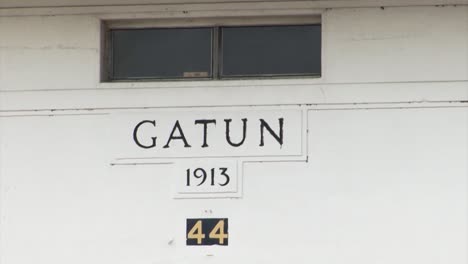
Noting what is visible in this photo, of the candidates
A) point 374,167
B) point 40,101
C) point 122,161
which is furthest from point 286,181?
point 40,101

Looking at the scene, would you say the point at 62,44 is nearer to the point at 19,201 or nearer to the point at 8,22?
the point at 8,22

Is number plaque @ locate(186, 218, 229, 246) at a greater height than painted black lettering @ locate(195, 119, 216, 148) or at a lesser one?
lesser

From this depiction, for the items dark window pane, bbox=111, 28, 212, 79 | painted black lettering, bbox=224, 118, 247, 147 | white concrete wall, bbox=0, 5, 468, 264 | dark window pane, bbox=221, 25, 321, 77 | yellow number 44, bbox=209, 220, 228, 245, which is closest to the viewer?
white concrete wall, bbox=0, 5, 468, 264

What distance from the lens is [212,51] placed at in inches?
355

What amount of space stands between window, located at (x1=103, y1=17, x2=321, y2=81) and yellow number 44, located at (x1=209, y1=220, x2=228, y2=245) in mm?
1096

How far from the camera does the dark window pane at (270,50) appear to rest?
351 inches

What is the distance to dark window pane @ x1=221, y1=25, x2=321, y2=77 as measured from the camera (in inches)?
351

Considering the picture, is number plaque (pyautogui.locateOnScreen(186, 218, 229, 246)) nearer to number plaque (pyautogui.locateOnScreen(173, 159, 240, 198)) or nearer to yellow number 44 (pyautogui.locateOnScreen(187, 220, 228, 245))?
yellow number 44 (pyautogui.locateOnScreen(187, 220, 228, 245))

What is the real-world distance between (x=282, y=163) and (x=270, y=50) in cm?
89

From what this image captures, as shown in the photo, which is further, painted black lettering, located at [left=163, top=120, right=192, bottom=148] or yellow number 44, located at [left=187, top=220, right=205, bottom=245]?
painted black lettering, located at [left=163, top=120, right=192, bottom=148]

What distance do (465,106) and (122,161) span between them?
95.8 inches

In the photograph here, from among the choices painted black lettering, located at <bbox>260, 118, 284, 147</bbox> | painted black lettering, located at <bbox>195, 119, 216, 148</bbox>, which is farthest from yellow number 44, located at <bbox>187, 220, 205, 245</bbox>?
painted black lettering, located at <bbox>260, 118, 284, 147</bbox>

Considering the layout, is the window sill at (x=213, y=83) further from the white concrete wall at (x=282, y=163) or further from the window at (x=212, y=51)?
the window at (x=212, y=51)

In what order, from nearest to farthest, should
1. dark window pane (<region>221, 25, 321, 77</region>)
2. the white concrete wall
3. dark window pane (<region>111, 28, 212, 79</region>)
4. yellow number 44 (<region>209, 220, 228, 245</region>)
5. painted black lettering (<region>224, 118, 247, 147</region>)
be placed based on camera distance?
the white concrete wall, yellow number 44 (<region>209, 220, 228, 245</region>), painted black lettering (<region>224, 118, 247, 147</region>), dark window pane (<region>221, 25, 321, 77</region>), dark window pane (<region>111, 28, 212, 79</region>)
